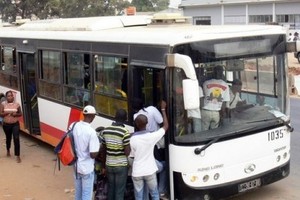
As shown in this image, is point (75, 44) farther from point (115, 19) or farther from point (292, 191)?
point (292, 191)

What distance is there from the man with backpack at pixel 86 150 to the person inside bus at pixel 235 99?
1.86 metres

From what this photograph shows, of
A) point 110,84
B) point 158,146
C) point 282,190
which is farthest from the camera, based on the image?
point 282,190

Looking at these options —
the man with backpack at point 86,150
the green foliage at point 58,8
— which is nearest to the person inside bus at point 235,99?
the man with backpack at point 86,150

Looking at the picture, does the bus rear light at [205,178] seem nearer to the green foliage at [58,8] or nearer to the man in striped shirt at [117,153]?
the man in striped shirt at [117,153]

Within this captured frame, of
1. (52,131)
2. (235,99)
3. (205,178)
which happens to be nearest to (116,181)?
(205,178)

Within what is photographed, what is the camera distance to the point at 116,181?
255 inches

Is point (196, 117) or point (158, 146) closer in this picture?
point (196, 117)

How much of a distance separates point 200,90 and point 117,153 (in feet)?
4.49

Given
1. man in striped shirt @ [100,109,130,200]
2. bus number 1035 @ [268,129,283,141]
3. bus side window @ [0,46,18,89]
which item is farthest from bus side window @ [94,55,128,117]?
bus side window @ [0,46,18,89]

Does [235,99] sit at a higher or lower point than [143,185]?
higher

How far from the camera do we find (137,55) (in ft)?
23.2

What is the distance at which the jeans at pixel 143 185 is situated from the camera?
6453 millimetres

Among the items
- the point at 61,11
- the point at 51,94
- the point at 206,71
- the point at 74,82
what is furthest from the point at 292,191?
the point at 61,11

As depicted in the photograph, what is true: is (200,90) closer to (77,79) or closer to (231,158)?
(231,158)
